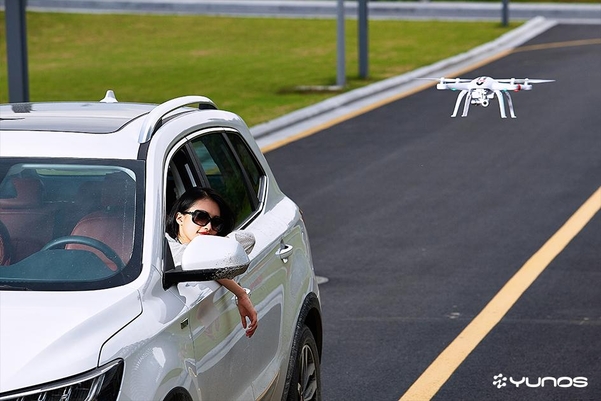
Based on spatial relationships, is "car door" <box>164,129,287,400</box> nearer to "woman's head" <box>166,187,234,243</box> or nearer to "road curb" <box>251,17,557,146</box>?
"woman's head" <box>166,187,234,243</box>

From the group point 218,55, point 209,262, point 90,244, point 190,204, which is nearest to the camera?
point 209,262

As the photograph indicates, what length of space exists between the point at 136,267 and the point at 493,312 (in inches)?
198

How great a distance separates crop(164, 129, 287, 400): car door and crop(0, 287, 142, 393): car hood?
430 mm

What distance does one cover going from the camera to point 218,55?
29.1 m

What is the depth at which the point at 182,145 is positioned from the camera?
5.47 metres

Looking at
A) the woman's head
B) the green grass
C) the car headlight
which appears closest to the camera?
the car headlight

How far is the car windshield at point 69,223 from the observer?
4.66 metres

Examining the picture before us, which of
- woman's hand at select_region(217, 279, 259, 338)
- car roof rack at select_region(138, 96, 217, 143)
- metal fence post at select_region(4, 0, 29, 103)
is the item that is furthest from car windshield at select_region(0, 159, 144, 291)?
metal fence post at select_region(4, 0, 29, 103)

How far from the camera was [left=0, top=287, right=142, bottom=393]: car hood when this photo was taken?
3.91 meters

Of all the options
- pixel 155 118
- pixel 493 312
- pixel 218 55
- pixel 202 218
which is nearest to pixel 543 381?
pixel 493 312

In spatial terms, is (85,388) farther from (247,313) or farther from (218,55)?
(218,55)

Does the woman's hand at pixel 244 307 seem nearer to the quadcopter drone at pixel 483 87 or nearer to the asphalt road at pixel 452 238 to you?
the quadcopter drone at pixel 483 87

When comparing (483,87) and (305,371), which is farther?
(305,371)

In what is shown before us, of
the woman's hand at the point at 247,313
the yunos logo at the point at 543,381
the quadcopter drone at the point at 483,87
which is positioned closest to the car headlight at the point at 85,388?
the woman's hand at the point at 247,313
